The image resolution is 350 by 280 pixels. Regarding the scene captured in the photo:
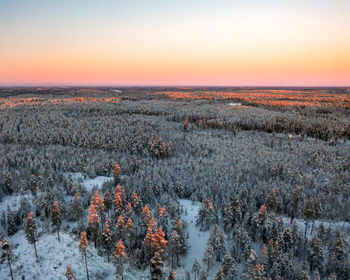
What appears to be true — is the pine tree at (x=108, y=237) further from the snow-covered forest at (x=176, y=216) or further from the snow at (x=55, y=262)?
the snow at (x=55, y=262)

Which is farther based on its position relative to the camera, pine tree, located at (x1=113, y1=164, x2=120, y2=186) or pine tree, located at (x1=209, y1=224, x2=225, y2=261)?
pine tree, located at (x1=113, y1=164, x2=120, y2=186)

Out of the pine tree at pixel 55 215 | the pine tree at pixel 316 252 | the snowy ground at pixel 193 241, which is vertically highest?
the pine tree at pixel 55 215

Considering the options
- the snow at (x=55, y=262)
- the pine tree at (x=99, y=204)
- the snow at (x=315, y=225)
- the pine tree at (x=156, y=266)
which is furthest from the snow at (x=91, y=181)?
the snow at (x=315, y=225)

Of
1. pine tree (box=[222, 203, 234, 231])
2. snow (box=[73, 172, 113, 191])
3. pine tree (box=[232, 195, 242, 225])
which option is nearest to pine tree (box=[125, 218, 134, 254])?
pine tree (box=[222, 203, 234, 231])

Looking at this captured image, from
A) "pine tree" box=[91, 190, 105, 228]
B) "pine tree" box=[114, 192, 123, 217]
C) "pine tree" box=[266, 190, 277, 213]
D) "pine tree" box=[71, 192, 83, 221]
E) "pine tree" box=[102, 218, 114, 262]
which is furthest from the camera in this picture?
"pine tree" box=[266, 190, 277, 213]

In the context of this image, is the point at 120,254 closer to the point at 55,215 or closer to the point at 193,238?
the point at 55,215

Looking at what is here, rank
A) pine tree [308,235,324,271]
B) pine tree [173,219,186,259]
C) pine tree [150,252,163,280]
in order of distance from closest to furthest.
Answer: pine tree [150,252,163,280]
pine tree [308,235,324,271]
pine tree [173,219,186,259]

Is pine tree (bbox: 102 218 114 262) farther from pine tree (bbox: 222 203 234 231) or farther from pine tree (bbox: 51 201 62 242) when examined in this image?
pine tree (bbox: 222 203 234 231)

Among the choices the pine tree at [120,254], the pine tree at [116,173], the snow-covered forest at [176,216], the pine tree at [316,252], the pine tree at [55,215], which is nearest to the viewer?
the pine tree at [120,254]

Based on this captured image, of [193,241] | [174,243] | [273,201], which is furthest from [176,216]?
[273,201]

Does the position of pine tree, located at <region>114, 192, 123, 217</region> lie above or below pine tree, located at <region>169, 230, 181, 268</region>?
above

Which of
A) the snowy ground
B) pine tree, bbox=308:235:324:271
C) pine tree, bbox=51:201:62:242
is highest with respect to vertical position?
pine tree, bbox=51:201:62:242
